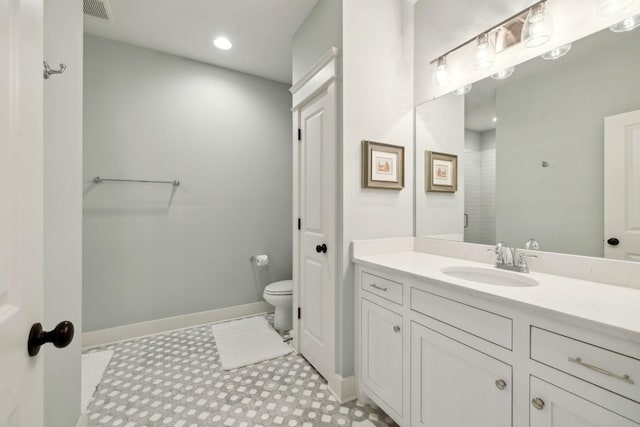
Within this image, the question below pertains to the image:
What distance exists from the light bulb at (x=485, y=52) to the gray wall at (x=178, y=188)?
2.05 m

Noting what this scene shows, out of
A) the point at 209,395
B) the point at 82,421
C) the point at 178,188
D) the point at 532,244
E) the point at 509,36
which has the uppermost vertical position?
the point at 509,36

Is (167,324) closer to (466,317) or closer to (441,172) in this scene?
(466,317)

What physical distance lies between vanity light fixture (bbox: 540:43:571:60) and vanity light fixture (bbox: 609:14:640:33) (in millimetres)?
143

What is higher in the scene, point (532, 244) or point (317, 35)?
point (317, 35)

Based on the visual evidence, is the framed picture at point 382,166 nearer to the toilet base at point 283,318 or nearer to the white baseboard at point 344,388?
the white baseboard at point 344,388

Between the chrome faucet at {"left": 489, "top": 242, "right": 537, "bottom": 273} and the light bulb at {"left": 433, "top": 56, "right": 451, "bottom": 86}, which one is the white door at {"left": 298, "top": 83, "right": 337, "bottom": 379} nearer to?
the light bulb at {"left": 433, "top": 56, "right": 451, "bottom": 86}

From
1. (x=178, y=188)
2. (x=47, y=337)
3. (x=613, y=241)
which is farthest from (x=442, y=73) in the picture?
(x=178, y=188)

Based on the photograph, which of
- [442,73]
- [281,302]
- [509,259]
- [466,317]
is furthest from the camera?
[281,302]

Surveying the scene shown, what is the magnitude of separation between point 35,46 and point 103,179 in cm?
214

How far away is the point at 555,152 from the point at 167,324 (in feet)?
10.4

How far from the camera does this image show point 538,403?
2.74 feet

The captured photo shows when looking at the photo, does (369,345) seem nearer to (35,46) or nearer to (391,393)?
(391,393)

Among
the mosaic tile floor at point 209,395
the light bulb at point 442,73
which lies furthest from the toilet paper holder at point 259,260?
the light bulb at point 442,73

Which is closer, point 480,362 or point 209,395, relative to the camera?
point 480,362
